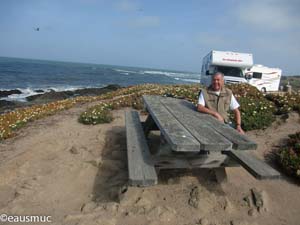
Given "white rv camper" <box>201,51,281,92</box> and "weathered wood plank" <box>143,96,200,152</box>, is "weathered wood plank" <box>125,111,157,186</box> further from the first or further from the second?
"white rv camper" <box>201,51,281,92</box>

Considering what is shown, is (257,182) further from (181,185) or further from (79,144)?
(79,144)

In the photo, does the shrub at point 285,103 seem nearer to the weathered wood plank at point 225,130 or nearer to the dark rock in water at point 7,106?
the weathered wood plank at point 225,130

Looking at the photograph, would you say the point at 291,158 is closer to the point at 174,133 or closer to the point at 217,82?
the point at 217,82

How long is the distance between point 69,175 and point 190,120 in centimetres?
236

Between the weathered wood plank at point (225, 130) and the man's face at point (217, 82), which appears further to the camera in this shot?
the man's face at point (217, 82)

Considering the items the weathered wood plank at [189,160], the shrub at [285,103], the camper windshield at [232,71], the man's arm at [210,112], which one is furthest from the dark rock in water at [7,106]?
the weathered wood plank at [189,160]

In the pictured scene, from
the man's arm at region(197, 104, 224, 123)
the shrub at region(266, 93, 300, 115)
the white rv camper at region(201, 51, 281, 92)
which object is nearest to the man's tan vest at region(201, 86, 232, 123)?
the man's arm at region(197, 104, 224, 123)

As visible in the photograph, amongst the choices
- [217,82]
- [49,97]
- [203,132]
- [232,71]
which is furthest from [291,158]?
[49,97]

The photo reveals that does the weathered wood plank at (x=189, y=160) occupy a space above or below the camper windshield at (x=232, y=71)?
below

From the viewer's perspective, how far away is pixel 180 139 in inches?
130

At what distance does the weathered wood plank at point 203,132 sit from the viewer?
3205 mm

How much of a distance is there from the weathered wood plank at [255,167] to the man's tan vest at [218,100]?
120 centimetres

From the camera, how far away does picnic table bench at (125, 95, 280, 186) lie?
3223 mm

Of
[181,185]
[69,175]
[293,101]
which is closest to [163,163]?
[181,185]
